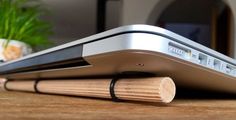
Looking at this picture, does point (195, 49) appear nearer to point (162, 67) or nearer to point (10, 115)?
point (162, 67)

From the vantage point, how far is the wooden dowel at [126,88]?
0.31 m

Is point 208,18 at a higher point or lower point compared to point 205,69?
higher

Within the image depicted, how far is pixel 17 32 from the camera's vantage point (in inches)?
43.1

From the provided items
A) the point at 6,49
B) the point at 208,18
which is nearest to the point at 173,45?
the point at 6,49

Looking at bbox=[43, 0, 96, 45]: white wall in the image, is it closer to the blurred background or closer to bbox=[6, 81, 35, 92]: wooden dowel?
the blurred background

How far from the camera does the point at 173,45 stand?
284 mm

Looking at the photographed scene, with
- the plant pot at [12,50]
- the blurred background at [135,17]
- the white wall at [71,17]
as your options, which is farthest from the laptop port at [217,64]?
the white wall at [71,17]

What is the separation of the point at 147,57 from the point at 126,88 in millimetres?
70

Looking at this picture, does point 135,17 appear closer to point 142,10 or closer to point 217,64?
point 142,10

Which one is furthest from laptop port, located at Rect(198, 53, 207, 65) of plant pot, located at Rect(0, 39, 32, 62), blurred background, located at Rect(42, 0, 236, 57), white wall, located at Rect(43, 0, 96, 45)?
white wall, located at Rect(43, 0, 96, 45)

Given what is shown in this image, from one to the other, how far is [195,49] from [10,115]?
0.16m

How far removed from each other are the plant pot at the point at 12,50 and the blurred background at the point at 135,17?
27.2 inches

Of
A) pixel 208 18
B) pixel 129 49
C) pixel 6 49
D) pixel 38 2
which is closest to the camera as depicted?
pixel 129 49

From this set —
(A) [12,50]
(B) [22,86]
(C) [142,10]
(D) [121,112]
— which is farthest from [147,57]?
(C) [142,10]
